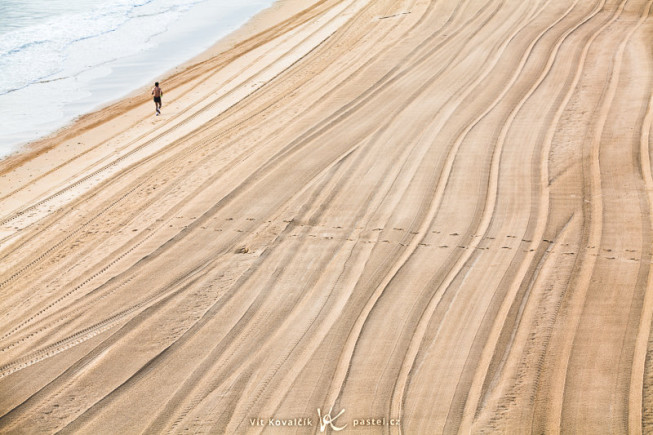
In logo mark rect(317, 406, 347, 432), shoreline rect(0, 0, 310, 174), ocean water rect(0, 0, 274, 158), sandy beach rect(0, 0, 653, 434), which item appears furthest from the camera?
ocean water rect(0, 0, 274, 158)

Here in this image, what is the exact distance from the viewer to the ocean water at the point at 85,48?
64.2ft

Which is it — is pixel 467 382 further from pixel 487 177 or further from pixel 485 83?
pixel 485 83

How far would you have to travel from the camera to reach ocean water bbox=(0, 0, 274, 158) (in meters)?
19.6

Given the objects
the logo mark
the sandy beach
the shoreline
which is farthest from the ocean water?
the logo mark

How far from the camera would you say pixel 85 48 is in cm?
2480

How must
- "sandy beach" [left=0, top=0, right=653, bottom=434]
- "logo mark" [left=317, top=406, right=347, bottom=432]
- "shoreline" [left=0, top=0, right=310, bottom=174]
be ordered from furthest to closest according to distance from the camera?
"shoreline" [left=0, top=0, right=310, bottom=174] → "sandy beach" [left=0, top=0, right=653, bottom=434] → "logo mark" [left=317, top=406, right=347, bottom=432]

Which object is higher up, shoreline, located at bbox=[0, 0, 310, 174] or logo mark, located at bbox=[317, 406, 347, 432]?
shoreline, located at bbox=[0, 0, 310, 174]

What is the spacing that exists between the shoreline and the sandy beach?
1.12 ft

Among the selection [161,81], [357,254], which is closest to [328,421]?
[357,254]

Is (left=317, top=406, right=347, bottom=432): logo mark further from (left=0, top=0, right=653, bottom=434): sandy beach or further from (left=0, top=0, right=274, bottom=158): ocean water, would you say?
(left=0, top=0, right=274, bottom=158): ocean water

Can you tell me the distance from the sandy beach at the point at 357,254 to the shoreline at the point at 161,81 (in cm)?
34

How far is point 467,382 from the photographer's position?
7.48 m

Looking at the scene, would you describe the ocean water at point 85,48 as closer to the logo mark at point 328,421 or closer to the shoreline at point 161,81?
the shoreline at point 161,81

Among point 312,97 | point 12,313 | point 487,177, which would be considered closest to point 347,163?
point 487,177
